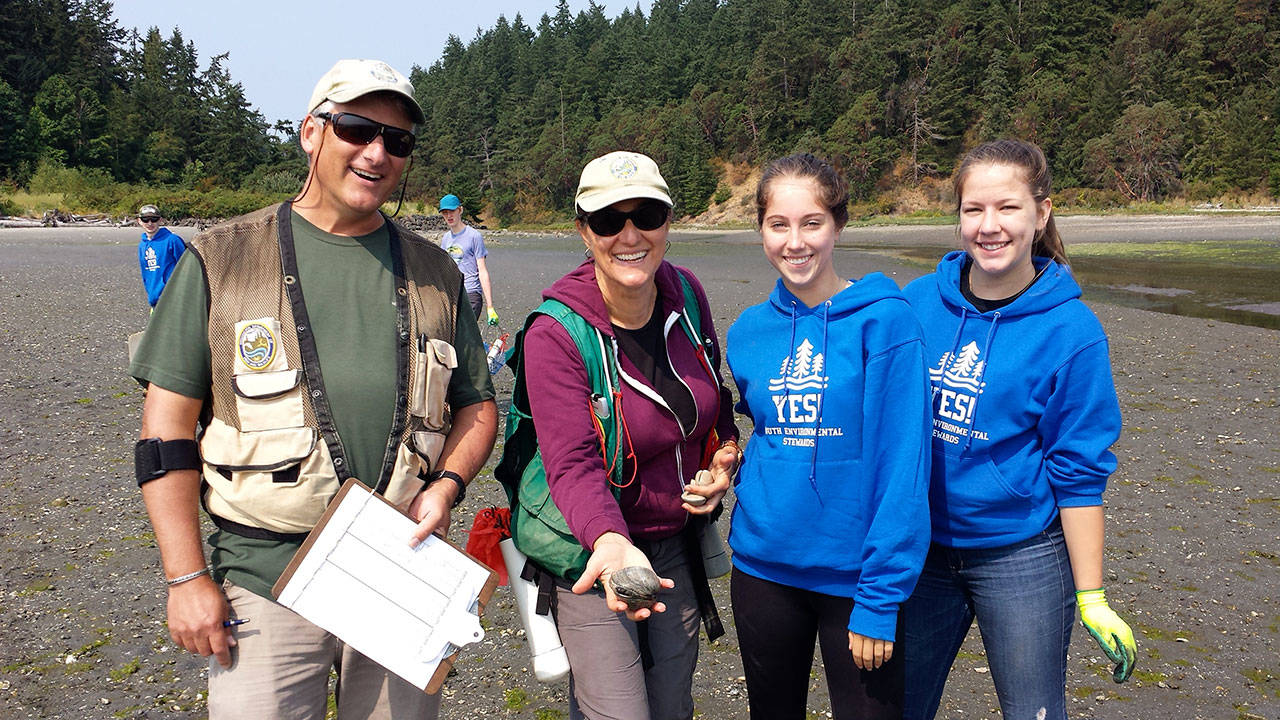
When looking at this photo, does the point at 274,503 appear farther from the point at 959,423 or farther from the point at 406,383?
the point at 959,423

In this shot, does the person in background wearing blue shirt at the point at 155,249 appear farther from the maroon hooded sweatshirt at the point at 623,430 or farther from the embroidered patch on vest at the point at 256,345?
the maroon hooded sweatshirt at the point at 623,430

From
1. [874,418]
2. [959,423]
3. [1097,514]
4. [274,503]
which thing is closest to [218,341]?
[274,503]

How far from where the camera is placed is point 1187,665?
4469 millimetres

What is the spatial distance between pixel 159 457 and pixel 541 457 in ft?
3.59

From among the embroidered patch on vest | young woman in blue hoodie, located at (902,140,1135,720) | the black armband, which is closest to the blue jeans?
young woman in blue hoodie, located at (902,140,1135,720)

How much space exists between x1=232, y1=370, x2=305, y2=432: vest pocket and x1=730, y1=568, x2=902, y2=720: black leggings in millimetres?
1598

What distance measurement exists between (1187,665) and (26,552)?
7961mm

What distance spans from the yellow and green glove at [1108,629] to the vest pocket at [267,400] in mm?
2582

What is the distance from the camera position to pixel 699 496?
8.47 ft

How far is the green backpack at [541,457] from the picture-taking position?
245cm

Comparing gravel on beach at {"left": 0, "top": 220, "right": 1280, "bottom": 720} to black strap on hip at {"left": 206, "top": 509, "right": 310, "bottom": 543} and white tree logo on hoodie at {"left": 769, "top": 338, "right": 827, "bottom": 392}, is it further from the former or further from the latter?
white tree logo on hoodie at {"left": 769, "top": 338, "right": 827, "bottom": 392}

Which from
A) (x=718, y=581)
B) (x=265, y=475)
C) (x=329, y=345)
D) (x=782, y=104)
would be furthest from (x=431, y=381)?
(x=782, y=104)

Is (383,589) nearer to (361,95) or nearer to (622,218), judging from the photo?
(622,218)

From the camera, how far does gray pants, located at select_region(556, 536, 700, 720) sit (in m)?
2.46
